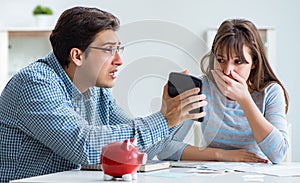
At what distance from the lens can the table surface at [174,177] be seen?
1410mm

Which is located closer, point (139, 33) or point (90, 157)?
point (90, 157)

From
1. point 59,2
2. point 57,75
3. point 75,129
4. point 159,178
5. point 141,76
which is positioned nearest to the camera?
point 159,178

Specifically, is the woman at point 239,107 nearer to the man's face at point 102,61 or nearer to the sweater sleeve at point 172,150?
the sweater sleeve at point 172,150

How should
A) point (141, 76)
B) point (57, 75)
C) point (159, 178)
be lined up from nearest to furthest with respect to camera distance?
point (159, 178)
point (57, 75)
point (141, 76)

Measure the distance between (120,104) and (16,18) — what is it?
7.98 ft

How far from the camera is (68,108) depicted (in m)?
1.68

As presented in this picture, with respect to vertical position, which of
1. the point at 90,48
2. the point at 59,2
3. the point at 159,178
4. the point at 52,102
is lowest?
the point at 159,178

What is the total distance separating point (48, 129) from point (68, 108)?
0.10 metres

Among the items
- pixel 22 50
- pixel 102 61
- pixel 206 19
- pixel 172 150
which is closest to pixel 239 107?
pixel 172 150

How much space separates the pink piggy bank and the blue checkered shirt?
0.20 m

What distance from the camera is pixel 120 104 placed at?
2.06 metres

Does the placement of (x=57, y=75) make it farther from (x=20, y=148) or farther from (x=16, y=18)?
(x=16, y=18)

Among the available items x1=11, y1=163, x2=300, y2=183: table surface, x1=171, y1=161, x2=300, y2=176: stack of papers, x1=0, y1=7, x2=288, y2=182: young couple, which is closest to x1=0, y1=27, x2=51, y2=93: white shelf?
x1=0, y1=7, x2=288, y2=182: young couple

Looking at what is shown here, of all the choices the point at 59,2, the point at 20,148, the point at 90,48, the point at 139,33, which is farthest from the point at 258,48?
the point at 59,2
